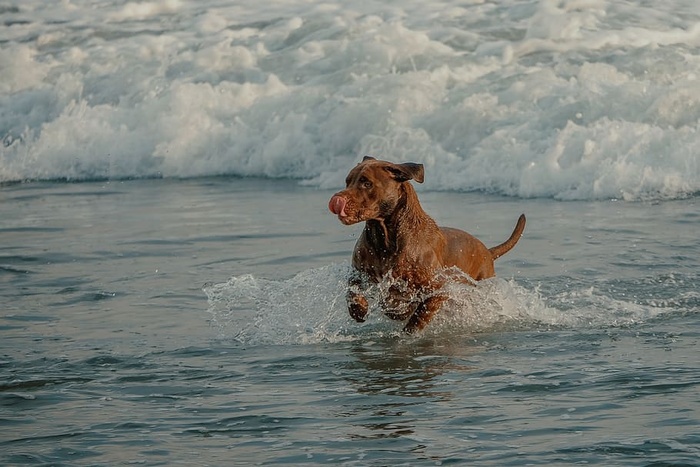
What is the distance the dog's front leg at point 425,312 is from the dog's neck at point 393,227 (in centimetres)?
33

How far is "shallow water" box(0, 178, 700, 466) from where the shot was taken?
5387mm

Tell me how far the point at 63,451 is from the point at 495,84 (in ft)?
37.1

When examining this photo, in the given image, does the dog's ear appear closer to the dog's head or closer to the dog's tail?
the dog's head

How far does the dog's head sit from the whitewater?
5.59 metres

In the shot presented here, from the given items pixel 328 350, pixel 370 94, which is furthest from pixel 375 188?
pixel 370 94

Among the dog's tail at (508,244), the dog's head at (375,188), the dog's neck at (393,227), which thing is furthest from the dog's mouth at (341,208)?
the dog's tail at (508,244)

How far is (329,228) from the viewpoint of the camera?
11.4 m

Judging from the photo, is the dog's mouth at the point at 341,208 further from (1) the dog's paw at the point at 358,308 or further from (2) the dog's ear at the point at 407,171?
(1) the dog's paw at the point at 358,308

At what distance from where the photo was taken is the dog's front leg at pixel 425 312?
744 centimetres

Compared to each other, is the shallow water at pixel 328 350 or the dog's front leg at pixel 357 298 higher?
the dog's front leg at pixel 357 298

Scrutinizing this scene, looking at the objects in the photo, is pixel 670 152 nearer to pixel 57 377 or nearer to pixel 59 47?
pixel 57 377

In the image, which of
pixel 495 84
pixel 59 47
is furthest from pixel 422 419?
pixel 59 47

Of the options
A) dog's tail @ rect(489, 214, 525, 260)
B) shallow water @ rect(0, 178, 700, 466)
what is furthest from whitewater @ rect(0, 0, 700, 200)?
dog's tail @ rect(489, 214, 525, 260)

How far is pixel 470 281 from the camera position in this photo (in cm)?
782
